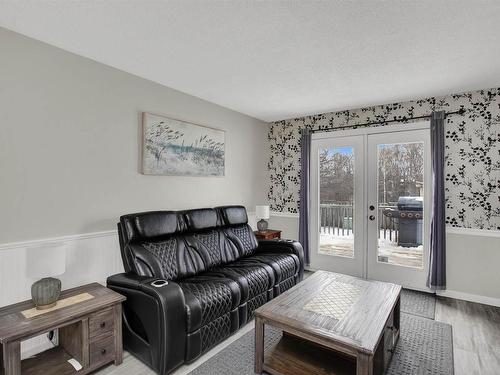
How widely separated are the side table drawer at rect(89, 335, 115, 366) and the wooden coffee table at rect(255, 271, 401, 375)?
1069 millimetres

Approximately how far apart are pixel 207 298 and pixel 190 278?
522mm

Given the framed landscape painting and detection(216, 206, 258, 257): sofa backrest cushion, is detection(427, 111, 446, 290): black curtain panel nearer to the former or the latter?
detection(216, 206, 258, 257): sofa backrest cushion

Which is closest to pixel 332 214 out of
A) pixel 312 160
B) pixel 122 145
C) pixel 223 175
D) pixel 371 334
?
pixel 312 160

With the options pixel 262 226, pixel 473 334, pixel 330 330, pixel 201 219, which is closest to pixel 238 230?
pixel 201 219

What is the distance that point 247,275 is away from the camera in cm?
268

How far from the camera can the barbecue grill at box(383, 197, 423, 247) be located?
143 inches

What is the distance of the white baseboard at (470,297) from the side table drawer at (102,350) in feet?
12.0

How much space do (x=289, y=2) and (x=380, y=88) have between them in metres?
1.93

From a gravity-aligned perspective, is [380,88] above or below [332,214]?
above

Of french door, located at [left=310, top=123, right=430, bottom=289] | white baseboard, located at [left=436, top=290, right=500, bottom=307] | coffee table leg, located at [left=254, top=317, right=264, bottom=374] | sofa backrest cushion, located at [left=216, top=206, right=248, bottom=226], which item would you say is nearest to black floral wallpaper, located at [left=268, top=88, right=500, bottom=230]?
french door, located at [left=310, top=123, right=430, bottom=289]

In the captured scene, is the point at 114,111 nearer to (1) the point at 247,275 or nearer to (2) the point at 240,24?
(2) the point at 240,24

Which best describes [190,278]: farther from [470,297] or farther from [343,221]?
[470,297]

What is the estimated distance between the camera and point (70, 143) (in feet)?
7.91

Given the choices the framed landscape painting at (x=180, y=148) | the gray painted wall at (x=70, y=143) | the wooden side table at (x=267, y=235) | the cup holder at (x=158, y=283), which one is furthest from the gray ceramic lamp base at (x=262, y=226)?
the cup holder at (x=158, y=283)
